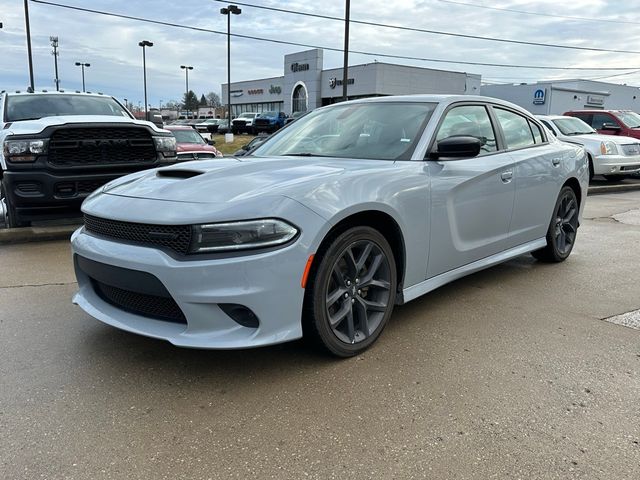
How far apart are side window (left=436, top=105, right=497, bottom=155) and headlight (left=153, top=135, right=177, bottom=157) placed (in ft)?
13.2

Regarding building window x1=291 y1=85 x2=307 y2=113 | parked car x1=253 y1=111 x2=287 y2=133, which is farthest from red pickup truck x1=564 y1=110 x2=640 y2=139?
building window x1=291 y1=85 x2=307 y2=113

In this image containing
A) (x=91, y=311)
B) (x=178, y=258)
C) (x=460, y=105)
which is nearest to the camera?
(x=178, y=258)

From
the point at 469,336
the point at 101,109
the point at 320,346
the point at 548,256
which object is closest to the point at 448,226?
the point at 469,336

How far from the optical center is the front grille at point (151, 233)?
2.59 meters

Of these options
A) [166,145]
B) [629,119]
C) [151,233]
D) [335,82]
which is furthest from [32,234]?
[335,82]

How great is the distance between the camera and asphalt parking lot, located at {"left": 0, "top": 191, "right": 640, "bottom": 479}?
217cm

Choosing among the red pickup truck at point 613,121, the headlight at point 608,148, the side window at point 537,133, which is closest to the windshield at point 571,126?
the headlight at point 608,148

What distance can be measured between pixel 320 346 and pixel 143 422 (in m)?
1.00

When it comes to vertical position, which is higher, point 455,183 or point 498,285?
point 455,183

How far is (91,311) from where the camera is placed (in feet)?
9.85

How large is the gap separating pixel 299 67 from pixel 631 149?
4610 centimetres

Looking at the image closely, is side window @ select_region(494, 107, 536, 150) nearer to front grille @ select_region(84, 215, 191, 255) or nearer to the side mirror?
the side mirror

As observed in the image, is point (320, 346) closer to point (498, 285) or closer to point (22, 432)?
point (22, 432)

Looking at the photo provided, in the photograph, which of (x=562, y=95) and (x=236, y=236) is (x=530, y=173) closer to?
(x=236, y=236)
